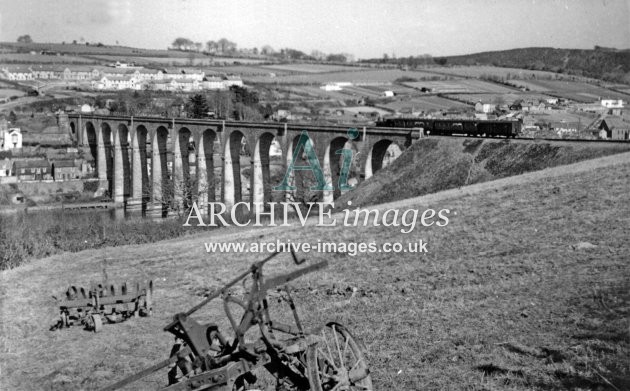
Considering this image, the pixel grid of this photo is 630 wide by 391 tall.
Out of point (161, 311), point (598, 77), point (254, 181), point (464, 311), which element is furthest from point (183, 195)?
point (598, 77)

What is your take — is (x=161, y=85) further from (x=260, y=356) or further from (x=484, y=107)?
(x=260, y=356)

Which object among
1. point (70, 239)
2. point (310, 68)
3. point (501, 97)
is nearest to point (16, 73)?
point (310, 68)

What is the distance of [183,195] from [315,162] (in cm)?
1185

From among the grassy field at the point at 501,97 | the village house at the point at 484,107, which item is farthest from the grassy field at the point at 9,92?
the village house at the point at 484,107

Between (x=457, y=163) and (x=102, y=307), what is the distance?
2485 centimetres

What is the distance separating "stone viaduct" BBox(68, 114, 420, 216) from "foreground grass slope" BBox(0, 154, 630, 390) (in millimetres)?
24385

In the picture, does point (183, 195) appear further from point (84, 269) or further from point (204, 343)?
point (204, 343)

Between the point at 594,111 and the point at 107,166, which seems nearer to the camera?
the point at 594,111

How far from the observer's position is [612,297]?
952 cm

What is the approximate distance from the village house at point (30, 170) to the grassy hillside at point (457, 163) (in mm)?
44862

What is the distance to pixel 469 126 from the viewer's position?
4175 cm

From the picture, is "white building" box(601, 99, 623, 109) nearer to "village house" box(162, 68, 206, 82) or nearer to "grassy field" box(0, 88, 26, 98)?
"village house" box(162, 68, 206, 82)

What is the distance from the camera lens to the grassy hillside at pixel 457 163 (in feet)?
100

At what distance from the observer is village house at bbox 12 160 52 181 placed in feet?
223
